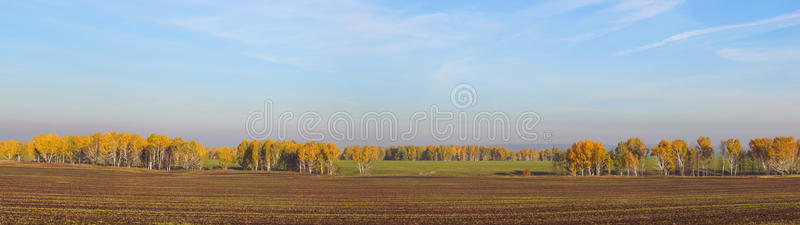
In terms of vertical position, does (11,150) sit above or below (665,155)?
below

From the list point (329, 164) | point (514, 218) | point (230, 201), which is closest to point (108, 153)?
point (329, 164)

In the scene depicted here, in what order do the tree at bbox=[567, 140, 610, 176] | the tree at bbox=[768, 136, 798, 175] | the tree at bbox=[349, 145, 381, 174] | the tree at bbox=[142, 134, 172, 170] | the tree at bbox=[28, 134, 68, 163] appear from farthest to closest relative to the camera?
the tree at bbox=[28, 134, 68, 163], the tree at bbox=[142, 134, 172, 170], the tree at bbox=[349, 145, 381, 174], the tree at bbox=[567, 140, 610, 176], the tree at bbox=[768, 136, 798, 175]

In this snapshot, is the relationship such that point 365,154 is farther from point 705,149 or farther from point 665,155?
point 705,149

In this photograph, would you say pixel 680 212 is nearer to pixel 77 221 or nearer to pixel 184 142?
pixel 77 221

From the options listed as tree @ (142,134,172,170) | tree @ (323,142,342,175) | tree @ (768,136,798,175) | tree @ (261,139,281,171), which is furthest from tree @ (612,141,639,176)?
tree @ (142,134,172,170)

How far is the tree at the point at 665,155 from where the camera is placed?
109688 mm

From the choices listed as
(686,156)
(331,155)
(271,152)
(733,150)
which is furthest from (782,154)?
(271,152)

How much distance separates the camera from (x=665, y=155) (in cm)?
11050

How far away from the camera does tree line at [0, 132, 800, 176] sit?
109 m

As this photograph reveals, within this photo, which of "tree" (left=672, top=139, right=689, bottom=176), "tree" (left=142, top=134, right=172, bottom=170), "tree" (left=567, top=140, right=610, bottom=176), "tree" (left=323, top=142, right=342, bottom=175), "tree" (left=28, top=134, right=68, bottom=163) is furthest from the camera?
"tree" (left=28, top=134, right=68, bottom=163)

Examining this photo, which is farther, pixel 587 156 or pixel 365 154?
pixel 365 154

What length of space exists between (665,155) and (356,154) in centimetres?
7494

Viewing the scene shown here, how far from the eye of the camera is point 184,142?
121812mm

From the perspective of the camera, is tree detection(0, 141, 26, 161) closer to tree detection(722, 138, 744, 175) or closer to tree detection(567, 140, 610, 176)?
tree detection(567, 140, 610, 176)
